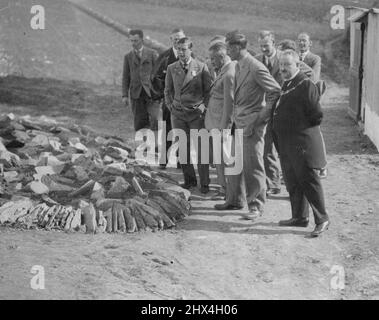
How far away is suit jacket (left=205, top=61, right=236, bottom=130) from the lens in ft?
26.6

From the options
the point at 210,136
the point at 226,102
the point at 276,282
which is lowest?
the point at 276,282

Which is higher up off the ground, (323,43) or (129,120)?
(323,43)

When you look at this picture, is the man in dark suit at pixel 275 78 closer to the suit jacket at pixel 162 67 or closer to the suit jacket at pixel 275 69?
the suit jacket at pixel 275 69

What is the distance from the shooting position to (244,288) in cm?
612

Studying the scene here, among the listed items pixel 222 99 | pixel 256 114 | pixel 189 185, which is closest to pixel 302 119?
pixel 256 114

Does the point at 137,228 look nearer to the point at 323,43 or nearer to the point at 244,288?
the point at 244,288

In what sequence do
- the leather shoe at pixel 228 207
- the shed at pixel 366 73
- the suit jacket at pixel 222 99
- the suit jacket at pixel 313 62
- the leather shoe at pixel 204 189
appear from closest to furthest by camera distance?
the suit jacket at pixel 222 99, the leather shoe at pixel 228 207, the leather shoe at pixel 204 189, the suit jacket at pixel 313 62, the shed at pixel 366 73

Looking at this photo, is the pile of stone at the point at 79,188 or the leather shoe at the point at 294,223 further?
the leather shoe at the point at 294,223

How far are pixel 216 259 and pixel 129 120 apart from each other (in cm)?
773

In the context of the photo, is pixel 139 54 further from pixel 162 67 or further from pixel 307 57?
pixel 307 57

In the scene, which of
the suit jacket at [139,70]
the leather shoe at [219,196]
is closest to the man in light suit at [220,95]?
the leather shoe at [219,196]

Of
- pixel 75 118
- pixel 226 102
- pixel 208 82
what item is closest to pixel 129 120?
pixel 75 118

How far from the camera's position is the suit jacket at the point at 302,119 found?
23.9 ft

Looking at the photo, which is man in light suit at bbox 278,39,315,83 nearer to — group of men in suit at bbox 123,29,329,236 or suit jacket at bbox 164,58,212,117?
group of men in suit at bbox 123,29,329,236
